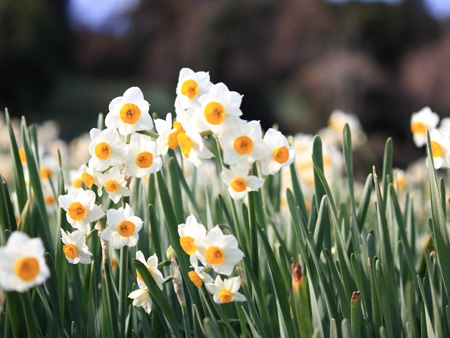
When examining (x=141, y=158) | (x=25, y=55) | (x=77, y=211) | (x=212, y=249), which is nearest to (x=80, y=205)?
(x=77, y=211)

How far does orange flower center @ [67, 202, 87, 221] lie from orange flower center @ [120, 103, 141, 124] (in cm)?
15

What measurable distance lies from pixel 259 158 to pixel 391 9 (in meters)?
17.4

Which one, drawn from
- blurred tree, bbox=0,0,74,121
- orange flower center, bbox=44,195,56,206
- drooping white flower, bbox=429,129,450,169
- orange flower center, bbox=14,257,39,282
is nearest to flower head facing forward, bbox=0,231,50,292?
orange flower center, bbox=14,257,39,282

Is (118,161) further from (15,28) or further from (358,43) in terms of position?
(358,43)

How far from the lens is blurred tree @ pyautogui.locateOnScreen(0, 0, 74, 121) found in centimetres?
1338

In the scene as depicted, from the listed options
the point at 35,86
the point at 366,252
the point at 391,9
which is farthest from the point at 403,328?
the point at 391,9

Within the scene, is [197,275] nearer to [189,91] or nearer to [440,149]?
[189,91]

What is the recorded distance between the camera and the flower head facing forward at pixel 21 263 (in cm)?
56

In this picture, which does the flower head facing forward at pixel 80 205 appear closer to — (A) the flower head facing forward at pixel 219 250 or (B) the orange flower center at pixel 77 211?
(B) the orange flower center at pixel 77 211

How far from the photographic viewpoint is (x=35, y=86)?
1380cm

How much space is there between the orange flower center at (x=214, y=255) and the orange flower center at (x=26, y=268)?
261 millimetres

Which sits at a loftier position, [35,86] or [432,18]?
[432,18]

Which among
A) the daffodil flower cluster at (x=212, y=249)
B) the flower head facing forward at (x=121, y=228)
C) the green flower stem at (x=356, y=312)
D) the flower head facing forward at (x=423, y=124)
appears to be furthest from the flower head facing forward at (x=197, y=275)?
the flower head facing forward at (x=423, y=124)

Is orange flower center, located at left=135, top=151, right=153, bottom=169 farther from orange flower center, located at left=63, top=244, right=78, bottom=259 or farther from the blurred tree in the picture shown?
the blurred tree
